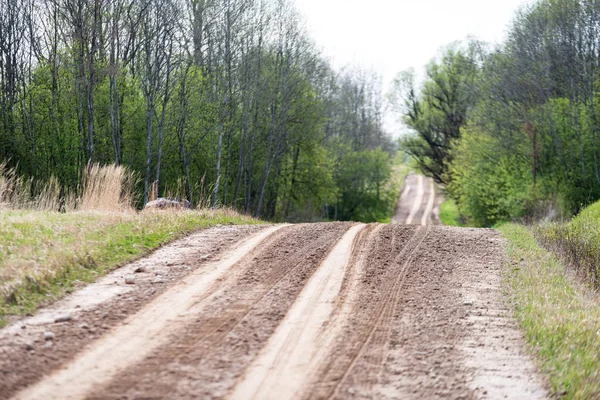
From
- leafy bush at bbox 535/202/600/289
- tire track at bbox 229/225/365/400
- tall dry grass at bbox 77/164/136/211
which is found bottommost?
tire track at bbox 229/225/365/400

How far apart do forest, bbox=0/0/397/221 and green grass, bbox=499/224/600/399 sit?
41.2ft

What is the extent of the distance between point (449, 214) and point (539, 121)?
82.1ft

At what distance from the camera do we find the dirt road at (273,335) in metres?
4.79

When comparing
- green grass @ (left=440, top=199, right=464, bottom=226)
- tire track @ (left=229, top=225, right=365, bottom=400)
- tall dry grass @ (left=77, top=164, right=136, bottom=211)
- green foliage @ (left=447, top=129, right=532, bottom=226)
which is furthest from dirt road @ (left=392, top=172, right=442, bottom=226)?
tire track @ (left=229, top=225, right=365, bottom=400)

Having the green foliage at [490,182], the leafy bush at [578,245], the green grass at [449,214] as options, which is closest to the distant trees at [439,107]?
the green grass at [449,214]

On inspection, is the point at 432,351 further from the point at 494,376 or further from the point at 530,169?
the point at 530,169

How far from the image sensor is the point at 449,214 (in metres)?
53.8

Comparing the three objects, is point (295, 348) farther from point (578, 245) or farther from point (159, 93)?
point (159, 93)

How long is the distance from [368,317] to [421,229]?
6.73 meters

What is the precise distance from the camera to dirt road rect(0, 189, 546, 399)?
4.79m

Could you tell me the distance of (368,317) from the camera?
6633 mm

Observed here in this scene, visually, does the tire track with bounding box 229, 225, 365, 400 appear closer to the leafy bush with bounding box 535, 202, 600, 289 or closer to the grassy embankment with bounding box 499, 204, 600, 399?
the grassy embankment with bounding box 499, 204, 600, 399

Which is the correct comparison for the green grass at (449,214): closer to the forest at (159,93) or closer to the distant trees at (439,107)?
the distant trees at (439,107)

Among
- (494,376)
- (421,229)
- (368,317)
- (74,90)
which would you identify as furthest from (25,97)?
(494,376)
